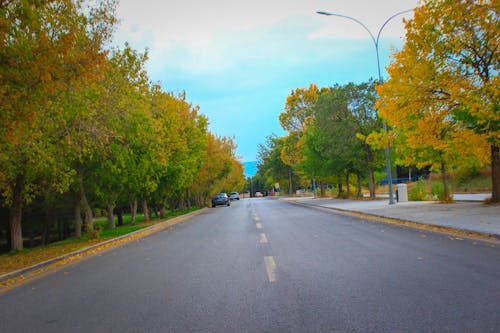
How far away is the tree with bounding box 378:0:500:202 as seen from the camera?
16.4 metres

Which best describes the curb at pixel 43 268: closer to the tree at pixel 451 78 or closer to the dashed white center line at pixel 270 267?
the dashed white center line at pixel 270 267

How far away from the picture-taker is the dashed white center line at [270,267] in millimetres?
6812

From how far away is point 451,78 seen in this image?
17.4 m

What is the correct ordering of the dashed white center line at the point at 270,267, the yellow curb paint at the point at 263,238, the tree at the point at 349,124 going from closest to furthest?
the dashed white center line at the point at 270,267 < the yellow curb paint at the point at 263,238 < the tree at the point at 349,124

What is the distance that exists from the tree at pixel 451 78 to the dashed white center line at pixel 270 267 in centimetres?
1131

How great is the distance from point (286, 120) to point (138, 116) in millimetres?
37801

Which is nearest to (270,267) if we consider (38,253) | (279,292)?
(279,292)

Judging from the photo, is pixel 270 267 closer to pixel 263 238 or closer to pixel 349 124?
pixel 263 238

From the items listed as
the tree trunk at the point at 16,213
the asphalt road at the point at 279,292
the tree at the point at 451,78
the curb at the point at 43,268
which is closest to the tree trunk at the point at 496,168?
the tree at the point at 451,78

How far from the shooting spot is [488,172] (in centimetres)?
3862

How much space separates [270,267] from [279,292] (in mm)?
1921

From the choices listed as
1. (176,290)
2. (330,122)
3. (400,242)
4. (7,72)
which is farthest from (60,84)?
(330,122)

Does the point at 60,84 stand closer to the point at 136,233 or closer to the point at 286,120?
the point at 136,233

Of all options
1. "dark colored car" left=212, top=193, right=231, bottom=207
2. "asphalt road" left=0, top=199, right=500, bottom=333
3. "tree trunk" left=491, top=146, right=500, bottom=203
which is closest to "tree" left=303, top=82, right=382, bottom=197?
"tree trunk" left=491, top=146, right=500, bottom=203
